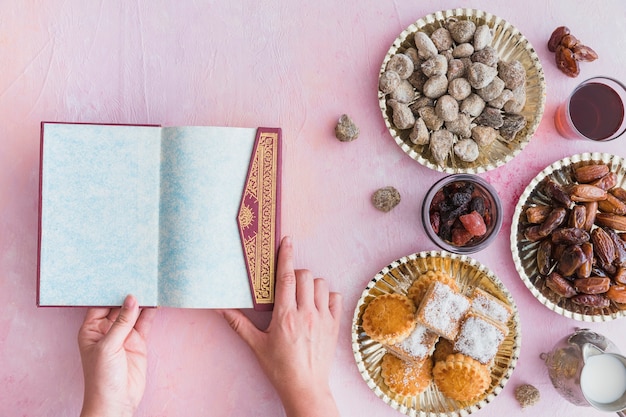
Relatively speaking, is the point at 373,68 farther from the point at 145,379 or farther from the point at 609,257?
the point at 145,379

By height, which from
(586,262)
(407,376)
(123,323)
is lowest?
(407,376)

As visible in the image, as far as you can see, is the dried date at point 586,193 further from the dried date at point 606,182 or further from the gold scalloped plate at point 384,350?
the gold scalloped plate at point 384,350

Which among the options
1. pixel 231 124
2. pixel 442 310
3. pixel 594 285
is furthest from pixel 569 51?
pixel 231 124

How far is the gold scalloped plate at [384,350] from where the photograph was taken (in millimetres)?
918

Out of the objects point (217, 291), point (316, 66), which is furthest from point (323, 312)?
point (316, 66)

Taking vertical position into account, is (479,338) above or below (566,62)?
below

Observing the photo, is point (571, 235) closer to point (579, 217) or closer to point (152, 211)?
point (579, 217)

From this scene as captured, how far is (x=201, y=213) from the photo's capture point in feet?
2.74

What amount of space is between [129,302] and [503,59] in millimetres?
825

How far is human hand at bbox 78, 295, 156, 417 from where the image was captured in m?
0.83

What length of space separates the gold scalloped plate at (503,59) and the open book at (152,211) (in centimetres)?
26

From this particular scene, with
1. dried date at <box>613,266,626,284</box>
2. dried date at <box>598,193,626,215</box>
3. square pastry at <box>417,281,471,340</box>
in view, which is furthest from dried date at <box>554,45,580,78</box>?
square pastry at <box>417,281,471,340</box>

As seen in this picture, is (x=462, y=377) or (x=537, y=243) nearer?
(x=462, y=377)

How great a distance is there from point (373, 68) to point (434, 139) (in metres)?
0.19
